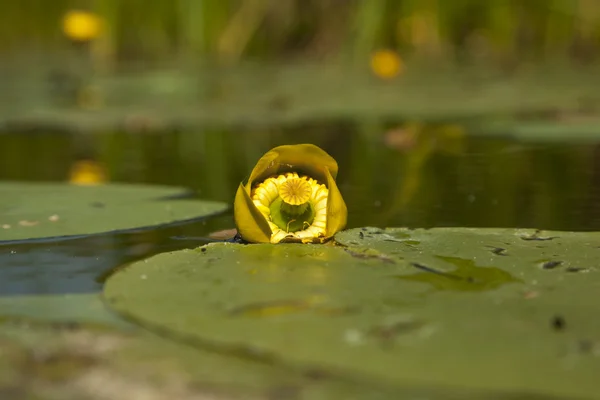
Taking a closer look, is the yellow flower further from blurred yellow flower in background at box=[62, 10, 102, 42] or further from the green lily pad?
blurred yellow flower in background at box=[62, 10, 102, 42]

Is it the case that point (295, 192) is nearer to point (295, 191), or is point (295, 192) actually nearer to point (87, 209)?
point (295, 191)

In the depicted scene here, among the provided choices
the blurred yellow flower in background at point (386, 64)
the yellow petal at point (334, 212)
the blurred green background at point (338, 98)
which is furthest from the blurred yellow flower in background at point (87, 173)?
the blurred yellow flower in background at point (386, 64)

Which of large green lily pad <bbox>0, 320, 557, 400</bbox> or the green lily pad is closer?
large green lily pad <bbox>0, 320, 557, 400</bbox>

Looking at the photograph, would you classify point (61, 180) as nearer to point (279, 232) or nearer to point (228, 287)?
point (279, 232)

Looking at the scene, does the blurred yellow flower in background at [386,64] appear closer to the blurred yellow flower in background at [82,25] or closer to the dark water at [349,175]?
the dark water at [349,175]

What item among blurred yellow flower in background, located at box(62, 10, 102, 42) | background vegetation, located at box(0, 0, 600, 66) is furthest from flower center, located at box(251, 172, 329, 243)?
blurred yellow flower in background, located at box(62, 10, 102, 42)

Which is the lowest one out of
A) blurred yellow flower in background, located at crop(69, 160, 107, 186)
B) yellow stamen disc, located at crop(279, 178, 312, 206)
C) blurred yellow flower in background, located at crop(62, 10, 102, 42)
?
blurred yellow flower in background, located at crop(69, 160, 107, 186)

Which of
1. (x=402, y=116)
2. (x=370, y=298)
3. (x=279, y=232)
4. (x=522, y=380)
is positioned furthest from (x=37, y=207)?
(x=402, y=116)
